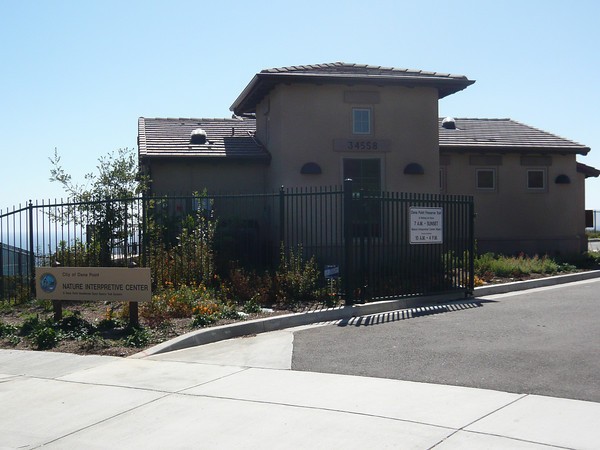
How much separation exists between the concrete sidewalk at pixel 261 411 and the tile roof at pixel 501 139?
15.6 metres

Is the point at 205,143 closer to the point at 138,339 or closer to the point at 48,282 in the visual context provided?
the point at 48,282

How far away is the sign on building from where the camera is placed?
1144 cm

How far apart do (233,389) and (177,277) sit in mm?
6715

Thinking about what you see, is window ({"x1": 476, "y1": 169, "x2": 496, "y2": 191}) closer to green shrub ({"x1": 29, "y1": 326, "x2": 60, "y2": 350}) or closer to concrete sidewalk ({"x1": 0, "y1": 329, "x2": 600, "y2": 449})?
concrete sidewalk ({"x1": 0, "y1": 329, "x2": 600, "y2": 449})

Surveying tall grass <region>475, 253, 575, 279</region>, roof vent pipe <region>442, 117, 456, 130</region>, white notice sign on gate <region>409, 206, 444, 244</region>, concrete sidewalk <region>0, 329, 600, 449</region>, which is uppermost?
roof vent pipe <region>442, 117, 456, 130</region>

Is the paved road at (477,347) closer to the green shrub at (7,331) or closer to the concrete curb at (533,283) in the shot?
the concrete curb at (533,283)

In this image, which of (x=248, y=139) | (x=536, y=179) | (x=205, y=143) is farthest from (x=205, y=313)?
(x=536, y=179)

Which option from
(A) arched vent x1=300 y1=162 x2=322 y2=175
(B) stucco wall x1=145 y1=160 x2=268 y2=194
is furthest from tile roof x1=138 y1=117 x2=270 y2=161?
(A) arched vent x1=300 y1=162 x2=322 y2=175

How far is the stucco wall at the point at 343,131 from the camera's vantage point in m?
18.3

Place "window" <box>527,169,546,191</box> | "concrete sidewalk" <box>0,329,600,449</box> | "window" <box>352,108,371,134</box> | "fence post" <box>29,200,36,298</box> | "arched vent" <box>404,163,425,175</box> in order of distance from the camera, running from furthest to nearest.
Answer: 1. "window" <box>527,169,546,191</box>
2. "arched vent" <box>404,163,425,175</box>
3. "window" <box>352,108,371,134</box>
4. "fence post" <box>29,200,36,298</box>
5. "concrete sidewalk" <box>0,329,600,449</box>

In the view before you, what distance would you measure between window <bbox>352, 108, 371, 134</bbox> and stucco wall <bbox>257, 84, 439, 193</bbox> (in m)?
0.13

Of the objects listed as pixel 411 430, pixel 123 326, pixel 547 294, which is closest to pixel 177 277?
pixel 123 326

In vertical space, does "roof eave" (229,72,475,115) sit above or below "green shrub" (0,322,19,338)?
above

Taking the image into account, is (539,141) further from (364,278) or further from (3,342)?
(3,342)
